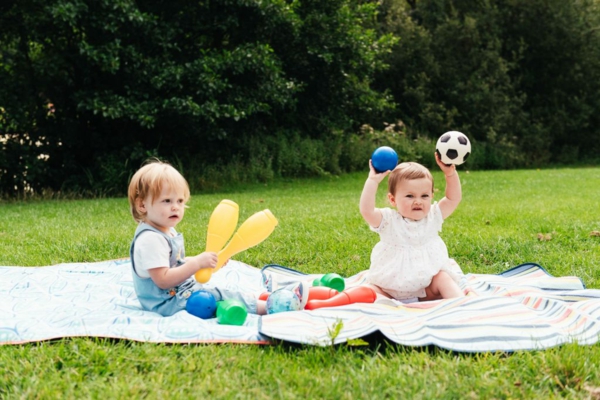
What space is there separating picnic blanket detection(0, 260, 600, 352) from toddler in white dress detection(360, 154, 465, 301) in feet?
0.72

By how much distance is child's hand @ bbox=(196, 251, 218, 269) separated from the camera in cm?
305

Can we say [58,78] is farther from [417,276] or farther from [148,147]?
[417,276]

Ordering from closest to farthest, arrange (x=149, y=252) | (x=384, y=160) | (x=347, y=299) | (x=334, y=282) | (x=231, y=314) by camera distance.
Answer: (x=231, y=314) → (x=149, y=252) → (x=384, y=160) → (x=347, y=299) → (x=334, y=282)

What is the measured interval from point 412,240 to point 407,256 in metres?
0.10

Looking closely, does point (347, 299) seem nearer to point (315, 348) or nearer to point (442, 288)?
point (442, 288)

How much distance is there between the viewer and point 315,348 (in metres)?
2.57

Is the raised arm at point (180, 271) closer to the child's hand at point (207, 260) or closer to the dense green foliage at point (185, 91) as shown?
the child's hand at point (207, 260)

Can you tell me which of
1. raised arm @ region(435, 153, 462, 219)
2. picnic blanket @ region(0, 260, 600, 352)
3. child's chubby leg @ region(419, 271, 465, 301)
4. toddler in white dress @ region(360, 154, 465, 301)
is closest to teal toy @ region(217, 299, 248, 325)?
picnic blanket @ region(0, 260, 600, 352)

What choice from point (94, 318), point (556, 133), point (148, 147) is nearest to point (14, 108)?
point (148, 147)

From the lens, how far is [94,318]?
2.93m

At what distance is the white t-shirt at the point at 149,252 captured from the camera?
313 centimetres

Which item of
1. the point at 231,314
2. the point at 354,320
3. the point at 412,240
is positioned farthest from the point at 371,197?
the point at 231,314

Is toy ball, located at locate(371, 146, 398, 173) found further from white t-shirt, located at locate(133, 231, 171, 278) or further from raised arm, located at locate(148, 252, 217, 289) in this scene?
white t-shirt, located at locate(133, 231, 171, 278)

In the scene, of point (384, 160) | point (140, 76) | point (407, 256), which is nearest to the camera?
point (384, 160)
